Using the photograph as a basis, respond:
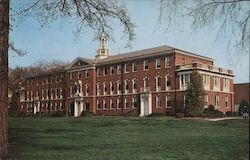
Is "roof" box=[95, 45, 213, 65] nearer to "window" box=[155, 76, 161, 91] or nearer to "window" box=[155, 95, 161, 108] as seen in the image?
"window" box=[155, 76, 161, 91]

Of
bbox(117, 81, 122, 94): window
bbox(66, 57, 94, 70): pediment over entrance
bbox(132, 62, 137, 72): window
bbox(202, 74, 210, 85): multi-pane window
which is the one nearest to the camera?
bbox(202, 74, 210, 85): multi-pane window

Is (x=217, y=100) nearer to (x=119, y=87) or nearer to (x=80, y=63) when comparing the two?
(x=119, y=87)

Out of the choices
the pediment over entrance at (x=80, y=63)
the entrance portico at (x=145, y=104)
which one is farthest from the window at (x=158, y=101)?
the pediment over entrance at (x=80, y=63)

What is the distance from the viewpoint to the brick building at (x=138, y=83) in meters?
54.7

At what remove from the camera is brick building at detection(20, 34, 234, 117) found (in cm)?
5472

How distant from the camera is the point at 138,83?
60250mm

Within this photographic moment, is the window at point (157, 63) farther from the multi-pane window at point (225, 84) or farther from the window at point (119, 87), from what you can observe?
the multi-pane window at point (225, 84)

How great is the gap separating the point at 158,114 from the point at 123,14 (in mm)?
41157

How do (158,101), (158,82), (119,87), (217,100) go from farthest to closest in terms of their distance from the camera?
(119,87), (158,82), (158,101), (217,100)

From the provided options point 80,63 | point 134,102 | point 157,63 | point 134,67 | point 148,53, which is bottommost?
point 134,102

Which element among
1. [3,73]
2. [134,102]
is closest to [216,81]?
[134,102]

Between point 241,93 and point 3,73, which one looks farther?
point 241,93

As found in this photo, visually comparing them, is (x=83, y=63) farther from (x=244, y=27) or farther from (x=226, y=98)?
(x=244, y=27)

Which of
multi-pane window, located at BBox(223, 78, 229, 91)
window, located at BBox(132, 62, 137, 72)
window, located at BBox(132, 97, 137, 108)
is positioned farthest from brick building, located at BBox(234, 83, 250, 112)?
window, located at BBox(132, 62, 137, 72)
